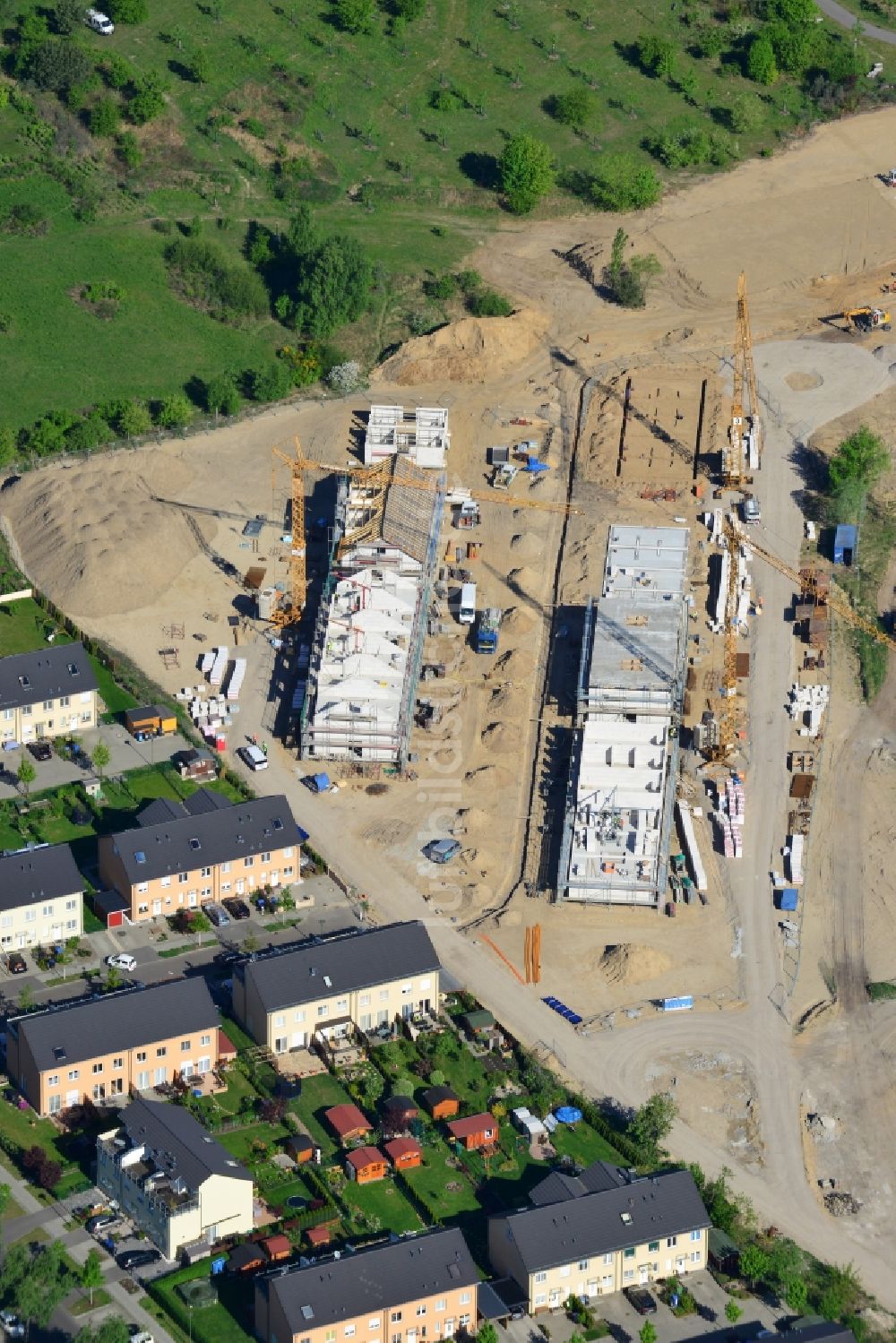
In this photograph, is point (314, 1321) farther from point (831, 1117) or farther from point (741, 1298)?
point (831, 1117)

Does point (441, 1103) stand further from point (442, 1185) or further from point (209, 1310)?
point (209, 1310)

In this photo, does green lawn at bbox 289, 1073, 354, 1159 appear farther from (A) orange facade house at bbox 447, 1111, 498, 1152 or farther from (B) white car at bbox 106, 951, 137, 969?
(B) white car at bbox 106, 951, 137, 969

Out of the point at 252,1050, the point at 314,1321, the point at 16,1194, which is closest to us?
the point at 314,1321

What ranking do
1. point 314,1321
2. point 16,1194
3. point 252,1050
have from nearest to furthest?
1. point 314,1321
2. point 16,1194
3. point 252,1050

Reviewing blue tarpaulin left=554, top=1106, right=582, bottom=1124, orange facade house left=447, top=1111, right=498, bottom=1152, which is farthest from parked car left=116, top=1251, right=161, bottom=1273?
blue tarpaulin left=554, top=1106, right=582, bottom=1124

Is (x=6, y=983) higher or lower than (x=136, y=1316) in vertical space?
higher

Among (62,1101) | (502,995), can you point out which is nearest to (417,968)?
(502,995)

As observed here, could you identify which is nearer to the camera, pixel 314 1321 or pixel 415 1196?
pixel 314 1321

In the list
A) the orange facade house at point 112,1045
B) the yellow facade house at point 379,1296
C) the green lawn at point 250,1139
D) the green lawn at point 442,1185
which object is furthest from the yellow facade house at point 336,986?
the yellow facade house at point 379,1296
